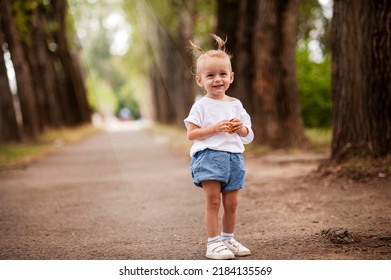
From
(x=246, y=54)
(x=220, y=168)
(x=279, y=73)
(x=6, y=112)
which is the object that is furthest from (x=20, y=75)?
(x=220, y=168)

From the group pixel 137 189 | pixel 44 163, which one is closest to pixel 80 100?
pixel 44 163

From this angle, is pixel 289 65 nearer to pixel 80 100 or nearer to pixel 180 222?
pixel 180 222

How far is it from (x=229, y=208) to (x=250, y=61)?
Answer: 9.72 meters

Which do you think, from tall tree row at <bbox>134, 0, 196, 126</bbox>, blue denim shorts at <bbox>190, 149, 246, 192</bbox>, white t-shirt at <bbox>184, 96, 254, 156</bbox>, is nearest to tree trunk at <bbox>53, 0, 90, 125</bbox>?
tall tree row at <bbox>134, 0, 196, 126</bbox>

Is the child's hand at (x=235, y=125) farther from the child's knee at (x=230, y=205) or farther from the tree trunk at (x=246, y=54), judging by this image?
the tree trunk at (x=246, y=54)

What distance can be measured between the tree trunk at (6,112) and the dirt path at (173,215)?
7545 millimetres

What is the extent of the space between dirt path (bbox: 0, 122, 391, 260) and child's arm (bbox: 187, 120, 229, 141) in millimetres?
833

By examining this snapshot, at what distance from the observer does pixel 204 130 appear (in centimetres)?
377

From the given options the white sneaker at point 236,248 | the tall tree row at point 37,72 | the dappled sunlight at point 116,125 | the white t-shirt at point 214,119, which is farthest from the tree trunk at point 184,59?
the white sneaker at point 236,248

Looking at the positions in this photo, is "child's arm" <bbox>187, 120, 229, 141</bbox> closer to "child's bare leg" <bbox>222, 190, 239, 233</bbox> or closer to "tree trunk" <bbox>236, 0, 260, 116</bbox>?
"child's bare leg" <bbox>222, 190, 239, 233</bbox>

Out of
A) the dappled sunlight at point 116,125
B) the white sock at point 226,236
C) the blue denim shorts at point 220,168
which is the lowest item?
A: the dappled sunlight at point 116,125

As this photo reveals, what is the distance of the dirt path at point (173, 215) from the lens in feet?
13.3

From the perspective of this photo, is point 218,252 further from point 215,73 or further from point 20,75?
point 20,75
